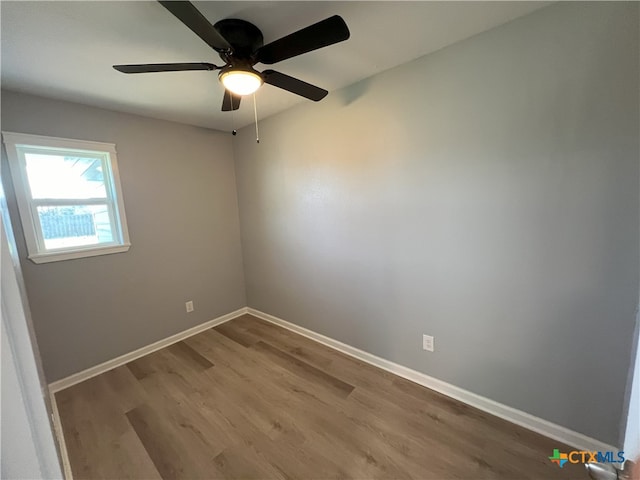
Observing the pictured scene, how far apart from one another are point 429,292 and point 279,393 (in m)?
1.44

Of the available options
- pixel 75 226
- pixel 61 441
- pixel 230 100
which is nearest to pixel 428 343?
pixel 230 100

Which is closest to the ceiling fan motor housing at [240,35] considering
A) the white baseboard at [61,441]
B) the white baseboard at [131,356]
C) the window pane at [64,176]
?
the window pane at [64,176]

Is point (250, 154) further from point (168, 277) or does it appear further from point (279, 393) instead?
point (279, 393)

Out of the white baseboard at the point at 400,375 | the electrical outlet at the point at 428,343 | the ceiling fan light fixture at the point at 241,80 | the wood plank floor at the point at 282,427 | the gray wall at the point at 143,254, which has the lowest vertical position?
the wood plank floor at the point at 282,427

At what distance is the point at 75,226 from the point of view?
2334 millimetres

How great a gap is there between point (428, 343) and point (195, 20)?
7.93ft

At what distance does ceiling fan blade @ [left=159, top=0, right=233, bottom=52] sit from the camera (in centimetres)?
96

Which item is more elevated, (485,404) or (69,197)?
(69,197)

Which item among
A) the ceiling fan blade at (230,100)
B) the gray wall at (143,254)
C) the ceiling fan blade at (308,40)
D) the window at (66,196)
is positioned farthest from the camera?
the gray wall at (143,254)

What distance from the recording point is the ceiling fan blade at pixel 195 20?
0.96 metres

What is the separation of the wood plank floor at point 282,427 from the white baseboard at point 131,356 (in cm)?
8

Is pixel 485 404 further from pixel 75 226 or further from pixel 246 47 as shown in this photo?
pixel 75 226

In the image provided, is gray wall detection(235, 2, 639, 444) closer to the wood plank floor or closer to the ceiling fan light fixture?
the wood plank floor

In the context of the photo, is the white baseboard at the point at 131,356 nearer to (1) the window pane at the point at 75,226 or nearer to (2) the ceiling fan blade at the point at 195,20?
(1) the window pane at the point at 75,226
